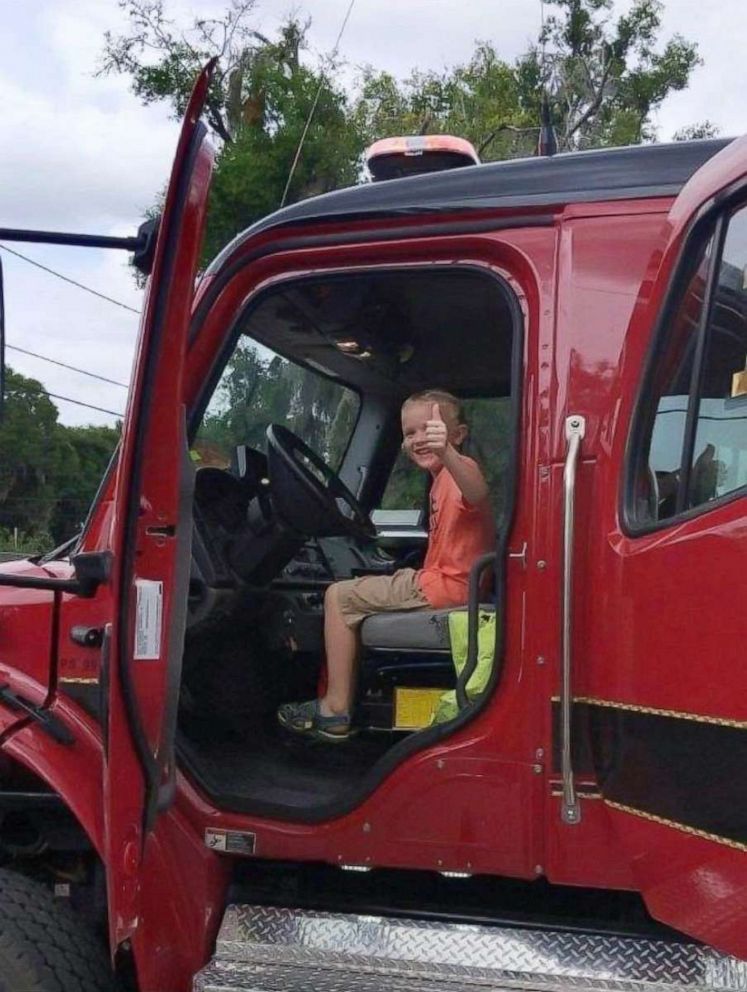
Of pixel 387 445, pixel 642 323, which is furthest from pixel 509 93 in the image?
pixel 642 323

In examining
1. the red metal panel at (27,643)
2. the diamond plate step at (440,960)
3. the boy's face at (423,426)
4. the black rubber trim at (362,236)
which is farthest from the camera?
→ the boy's face at (423,426)

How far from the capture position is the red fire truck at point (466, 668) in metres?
2.18

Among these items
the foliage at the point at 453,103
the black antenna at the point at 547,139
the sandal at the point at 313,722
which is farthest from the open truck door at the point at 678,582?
the foliage at the point at 453,103

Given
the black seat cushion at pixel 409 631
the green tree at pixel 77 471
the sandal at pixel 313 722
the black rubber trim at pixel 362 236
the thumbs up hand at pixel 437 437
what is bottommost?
the sandal at pixel 313 722

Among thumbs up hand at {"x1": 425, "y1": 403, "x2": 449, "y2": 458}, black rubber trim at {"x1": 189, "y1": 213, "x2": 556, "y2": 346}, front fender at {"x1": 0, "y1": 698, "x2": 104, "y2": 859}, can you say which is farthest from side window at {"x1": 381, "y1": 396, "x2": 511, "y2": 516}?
front fender at {"x1": 0, "y1": 698, "x2": 104, "y2": 859}

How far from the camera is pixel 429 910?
2668mm

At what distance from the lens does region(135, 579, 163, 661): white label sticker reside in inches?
89.2

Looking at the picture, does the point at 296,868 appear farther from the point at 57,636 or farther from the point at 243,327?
the point at 243,327

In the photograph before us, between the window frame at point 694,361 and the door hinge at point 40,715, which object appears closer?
the window frame at point 694,361

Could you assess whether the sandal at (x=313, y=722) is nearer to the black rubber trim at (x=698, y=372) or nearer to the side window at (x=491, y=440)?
the side window at (x=491, y=440)

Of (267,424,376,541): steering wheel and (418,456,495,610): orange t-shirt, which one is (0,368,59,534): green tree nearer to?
(267,424,376,541): steering wheel

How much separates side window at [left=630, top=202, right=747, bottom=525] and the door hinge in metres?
1.31

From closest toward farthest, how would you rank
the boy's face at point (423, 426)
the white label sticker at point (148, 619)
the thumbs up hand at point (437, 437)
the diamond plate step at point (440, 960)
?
the white label sticker at point (148, 619) → the diamond plate step at point (440, 960) → the thumbs up hand at point (437, 437) → the boy's face at point (423, 426)

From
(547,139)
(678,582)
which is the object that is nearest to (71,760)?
(678,582)
